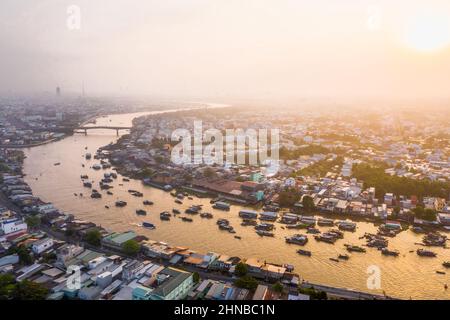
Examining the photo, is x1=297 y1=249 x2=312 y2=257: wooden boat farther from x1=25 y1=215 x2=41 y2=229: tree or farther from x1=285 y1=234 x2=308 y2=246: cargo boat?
x1=25 y1=215 x2=41 y2=229: tree

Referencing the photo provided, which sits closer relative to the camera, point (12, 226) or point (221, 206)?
point (12, 226)

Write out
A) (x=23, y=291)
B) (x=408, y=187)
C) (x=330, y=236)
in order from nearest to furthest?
1. (x=23, y=291)
2. (x=330, y=236)
3. (x=408, y=187)

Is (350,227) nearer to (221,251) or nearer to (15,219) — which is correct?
(221,251)

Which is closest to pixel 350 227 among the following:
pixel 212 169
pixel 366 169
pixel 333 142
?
pixel 366 169

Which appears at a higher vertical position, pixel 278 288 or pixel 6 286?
pixel 6 286

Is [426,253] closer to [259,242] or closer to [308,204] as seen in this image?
[308,204]

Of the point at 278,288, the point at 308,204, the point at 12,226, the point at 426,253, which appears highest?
the point at 12,226

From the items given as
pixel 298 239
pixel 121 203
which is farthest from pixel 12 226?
pixel 298 239
